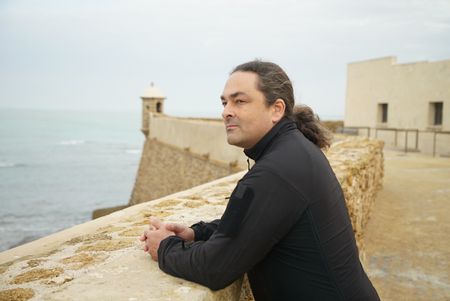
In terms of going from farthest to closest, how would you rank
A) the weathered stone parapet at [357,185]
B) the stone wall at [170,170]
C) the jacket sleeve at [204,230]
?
the stone wall at [170,170], the weathered stone parapet at [357,185], the jacket sleeve at [204,230]

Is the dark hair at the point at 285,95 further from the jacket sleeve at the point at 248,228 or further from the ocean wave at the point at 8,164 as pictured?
the ocean wave at the point at 8,164

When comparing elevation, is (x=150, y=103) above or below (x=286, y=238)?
above

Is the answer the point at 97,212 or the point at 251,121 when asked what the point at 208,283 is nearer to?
the point at 251,121

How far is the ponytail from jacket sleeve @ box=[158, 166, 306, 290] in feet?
1.95

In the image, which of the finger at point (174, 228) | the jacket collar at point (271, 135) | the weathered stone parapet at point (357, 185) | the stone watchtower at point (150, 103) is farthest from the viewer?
the stone watchtower at point (150, 103)

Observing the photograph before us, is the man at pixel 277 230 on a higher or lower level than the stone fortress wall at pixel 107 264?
higher

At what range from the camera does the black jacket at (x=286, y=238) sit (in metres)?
1.72

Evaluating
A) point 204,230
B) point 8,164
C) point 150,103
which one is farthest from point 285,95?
point 8,164

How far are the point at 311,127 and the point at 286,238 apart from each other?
0.74m

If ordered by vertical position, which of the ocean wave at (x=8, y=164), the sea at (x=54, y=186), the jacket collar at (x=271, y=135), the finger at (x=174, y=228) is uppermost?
the jacket collar at (x=271, y=135)

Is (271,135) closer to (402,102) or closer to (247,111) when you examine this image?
(247,111)

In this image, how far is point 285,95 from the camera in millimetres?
2129

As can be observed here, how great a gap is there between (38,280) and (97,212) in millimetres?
22372

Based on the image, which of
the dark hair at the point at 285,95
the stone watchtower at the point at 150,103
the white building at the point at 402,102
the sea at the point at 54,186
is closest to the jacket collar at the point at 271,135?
the dark hair at the point at 285,95
